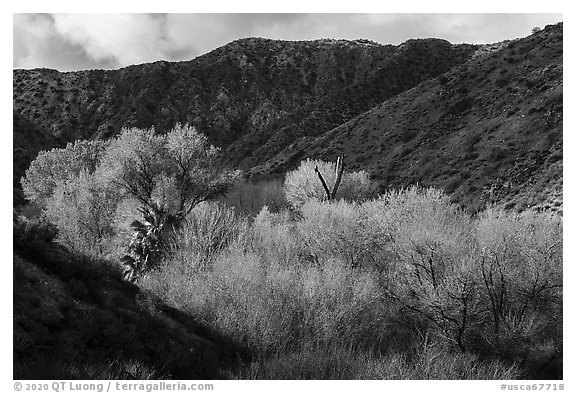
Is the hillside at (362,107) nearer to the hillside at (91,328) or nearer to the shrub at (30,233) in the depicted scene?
the hillside at (91,328)

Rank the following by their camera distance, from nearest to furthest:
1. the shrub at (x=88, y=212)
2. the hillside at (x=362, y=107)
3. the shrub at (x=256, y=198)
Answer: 1. the shrub at (x=88, y=212)
2. the hillside at (x=362, y=107)
3. the shrub at (x=256, y=198)

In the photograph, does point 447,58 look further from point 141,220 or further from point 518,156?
point 141,220

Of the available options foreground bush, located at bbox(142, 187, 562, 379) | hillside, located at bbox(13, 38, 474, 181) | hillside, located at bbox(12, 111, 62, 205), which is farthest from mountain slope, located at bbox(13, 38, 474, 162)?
foreground bush, located at bbox(142, 187, 562, 379)

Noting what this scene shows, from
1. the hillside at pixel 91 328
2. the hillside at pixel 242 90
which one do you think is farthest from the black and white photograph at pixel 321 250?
the hillside at pixel 242 90

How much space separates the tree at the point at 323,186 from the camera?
51156 mm

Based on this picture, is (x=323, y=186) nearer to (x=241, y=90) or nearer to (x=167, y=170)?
(x=167, y=170)

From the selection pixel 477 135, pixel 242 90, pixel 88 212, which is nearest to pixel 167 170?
pixel 88 212

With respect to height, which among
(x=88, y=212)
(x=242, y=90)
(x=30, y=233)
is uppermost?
(x=242, y=90)

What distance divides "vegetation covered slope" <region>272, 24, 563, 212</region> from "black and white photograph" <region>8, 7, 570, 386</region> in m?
0.30

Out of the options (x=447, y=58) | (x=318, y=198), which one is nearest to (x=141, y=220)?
(x=318, y=198)

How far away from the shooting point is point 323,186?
5072 centimetres

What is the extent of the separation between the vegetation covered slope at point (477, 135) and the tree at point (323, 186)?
4577 millimetres

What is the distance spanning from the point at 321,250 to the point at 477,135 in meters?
32.3
